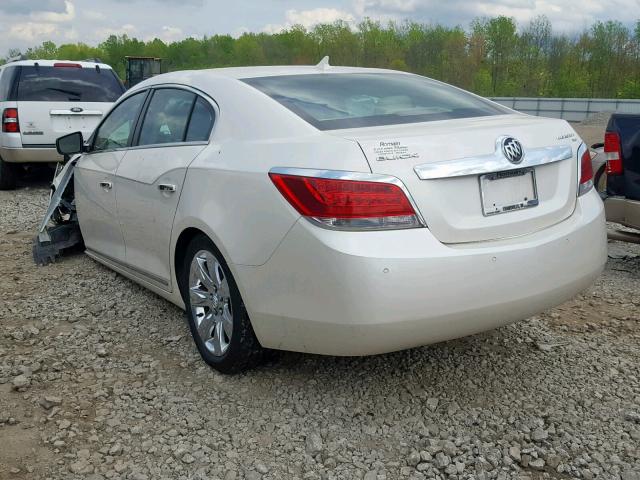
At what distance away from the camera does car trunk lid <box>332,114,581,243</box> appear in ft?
9.34

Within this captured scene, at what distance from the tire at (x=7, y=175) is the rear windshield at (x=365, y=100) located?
25.7 ft

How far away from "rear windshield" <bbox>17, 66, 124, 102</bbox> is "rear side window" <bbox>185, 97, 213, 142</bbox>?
22.9 ft

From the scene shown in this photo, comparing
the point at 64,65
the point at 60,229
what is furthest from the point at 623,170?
the point at 64,65

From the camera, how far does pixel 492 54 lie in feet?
196

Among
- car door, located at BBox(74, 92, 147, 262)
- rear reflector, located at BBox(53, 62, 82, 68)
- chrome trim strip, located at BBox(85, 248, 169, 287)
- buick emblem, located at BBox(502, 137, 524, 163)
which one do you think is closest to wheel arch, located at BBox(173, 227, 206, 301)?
chrome trim strip, located at BBox(85, 248, 169, 287)

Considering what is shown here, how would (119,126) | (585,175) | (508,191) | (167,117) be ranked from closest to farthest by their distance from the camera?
(508,191) → (585,175) → (167,117) → (119,126)

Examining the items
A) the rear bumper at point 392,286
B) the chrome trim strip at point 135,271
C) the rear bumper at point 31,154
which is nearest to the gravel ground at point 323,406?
the chrome trim strip at point 135,271

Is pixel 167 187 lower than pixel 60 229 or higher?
higher

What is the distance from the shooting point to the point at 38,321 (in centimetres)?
454

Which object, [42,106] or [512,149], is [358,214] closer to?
[512,149]

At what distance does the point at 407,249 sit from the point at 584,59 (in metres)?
56.3

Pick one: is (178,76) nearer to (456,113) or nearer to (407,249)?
(456,113)

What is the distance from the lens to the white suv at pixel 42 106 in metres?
9.78

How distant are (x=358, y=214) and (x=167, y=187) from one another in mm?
1460
